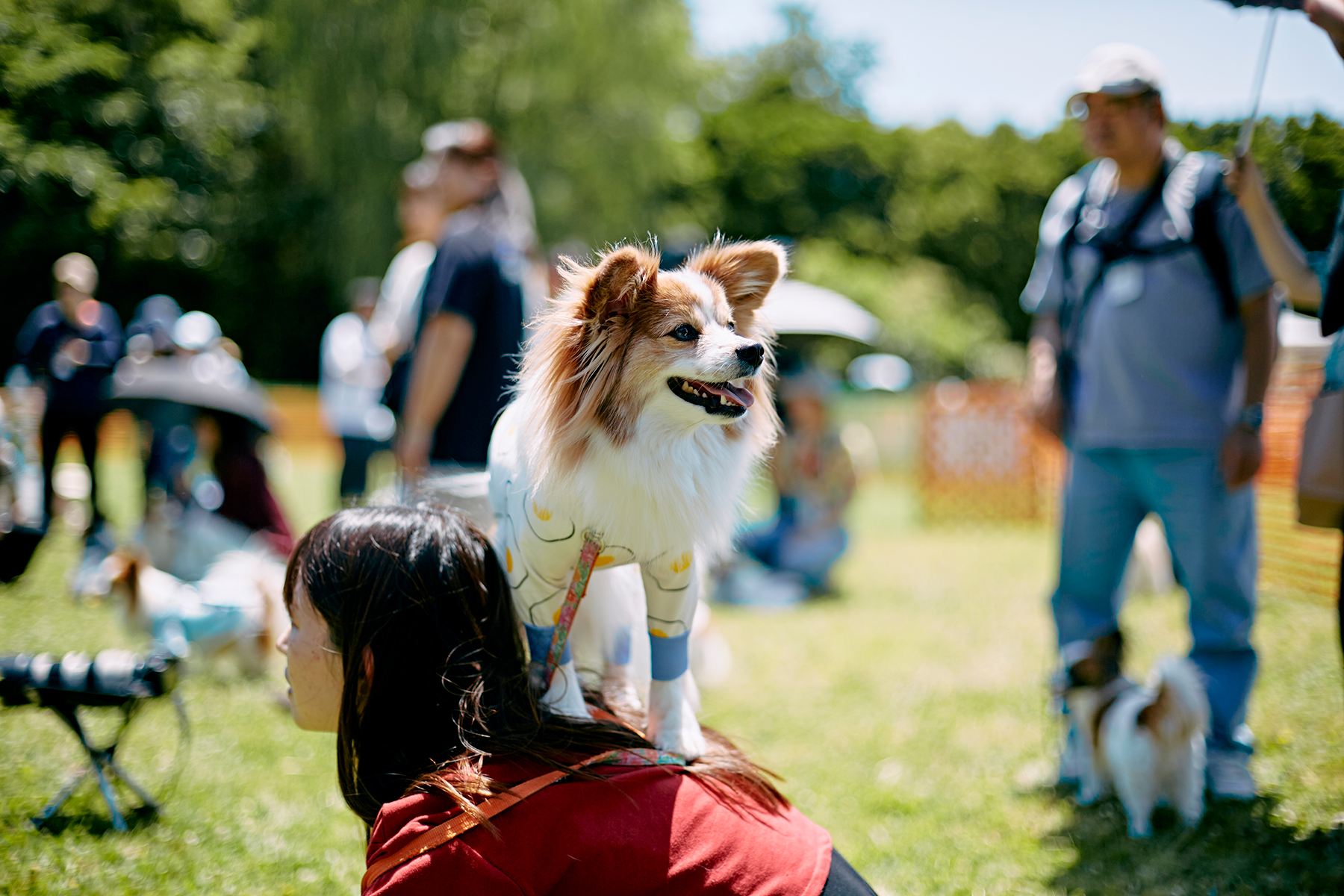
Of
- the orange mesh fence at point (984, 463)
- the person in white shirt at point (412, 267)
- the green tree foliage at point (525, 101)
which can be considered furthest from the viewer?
the green tree foliage at point (525, 101)

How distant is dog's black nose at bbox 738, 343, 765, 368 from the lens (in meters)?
1.84

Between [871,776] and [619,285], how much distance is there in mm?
2491

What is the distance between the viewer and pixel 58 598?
14.5ft

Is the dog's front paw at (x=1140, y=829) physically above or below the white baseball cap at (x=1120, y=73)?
below

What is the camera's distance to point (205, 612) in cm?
415

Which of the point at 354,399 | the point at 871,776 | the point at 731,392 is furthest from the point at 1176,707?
the point at 354,399

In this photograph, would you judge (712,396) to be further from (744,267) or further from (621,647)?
(621,647)

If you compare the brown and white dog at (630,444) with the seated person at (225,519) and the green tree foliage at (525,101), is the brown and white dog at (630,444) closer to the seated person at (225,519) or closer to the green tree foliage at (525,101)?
the seated person at (225,519)

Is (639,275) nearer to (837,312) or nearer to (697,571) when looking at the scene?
(697,571)

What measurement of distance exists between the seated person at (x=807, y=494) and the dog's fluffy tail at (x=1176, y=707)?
4.52m

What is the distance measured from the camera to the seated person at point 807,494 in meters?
7.54

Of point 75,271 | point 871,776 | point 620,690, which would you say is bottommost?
point 871,776

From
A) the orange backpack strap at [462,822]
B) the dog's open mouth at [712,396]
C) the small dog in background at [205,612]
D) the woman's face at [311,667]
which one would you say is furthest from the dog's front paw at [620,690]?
the small dog in background at [205,612]

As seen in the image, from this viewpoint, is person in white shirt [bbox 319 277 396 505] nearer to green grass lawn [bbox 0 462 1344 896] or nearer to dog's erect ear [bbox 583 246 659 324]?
green grass lawn [bbox 0 462 1344 896]
